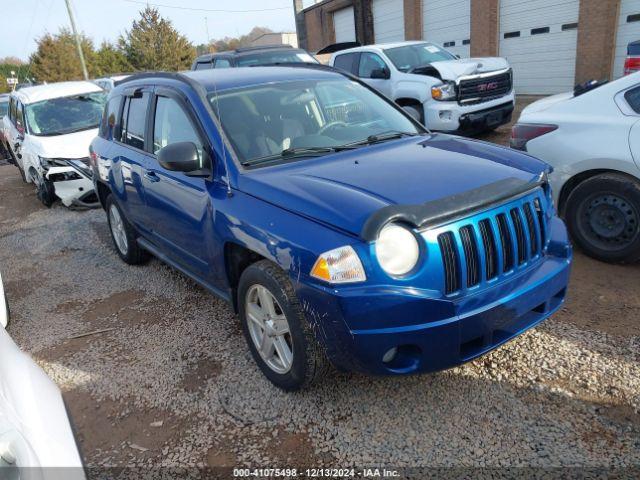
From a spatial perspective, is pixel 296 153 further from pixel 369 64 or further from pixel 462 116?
pixel 369 64

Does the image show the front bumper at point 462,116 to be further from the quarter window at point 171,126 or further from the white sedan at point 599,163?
the quarter window at point 171,126

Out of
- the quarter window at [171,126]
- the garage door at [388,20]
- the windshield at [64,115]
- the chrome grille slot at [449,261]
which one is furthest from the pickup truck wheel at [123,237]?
the garage door at [388,20]

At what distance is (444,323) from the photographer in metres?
2.41

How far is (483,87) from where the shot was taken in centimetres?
889

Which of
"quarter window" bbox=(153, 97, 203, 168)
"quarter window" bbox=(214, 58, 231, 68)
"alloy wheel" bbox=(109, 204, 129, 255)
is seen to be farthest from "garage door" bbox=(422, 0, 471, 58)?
"quarter window" bbox=(153, 97, 203, 168)

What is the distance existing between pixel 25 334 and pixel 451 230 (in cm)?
369

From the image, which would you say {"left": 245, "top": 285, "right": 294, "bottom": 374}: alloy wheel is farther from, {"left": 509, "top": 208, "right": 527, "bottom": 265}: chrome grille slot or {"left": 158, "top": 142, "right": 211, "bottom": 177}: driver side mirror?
{"left": 509, "top": 208, "right": 527, "bottom": 265}: chrome grille slot

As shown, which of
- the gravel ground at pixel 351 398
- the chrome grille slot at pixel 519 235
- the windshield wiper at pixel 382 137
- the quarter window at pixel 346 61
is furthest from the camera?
the quarter window at pixel 346 61

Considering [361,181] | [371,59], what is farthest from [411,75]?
[361,181]

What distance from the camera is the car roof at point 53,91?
Result: 927 cm

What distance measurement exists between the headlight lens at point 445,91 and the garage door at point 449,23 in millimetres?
10034

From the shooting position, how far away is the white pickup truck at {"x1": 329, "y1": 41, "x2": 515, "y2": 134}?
8.62 meters

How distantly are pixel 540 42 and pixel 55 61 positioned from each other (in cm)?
3343

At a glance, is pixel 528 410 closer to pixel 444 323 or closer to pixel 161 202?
pixel 444 323
